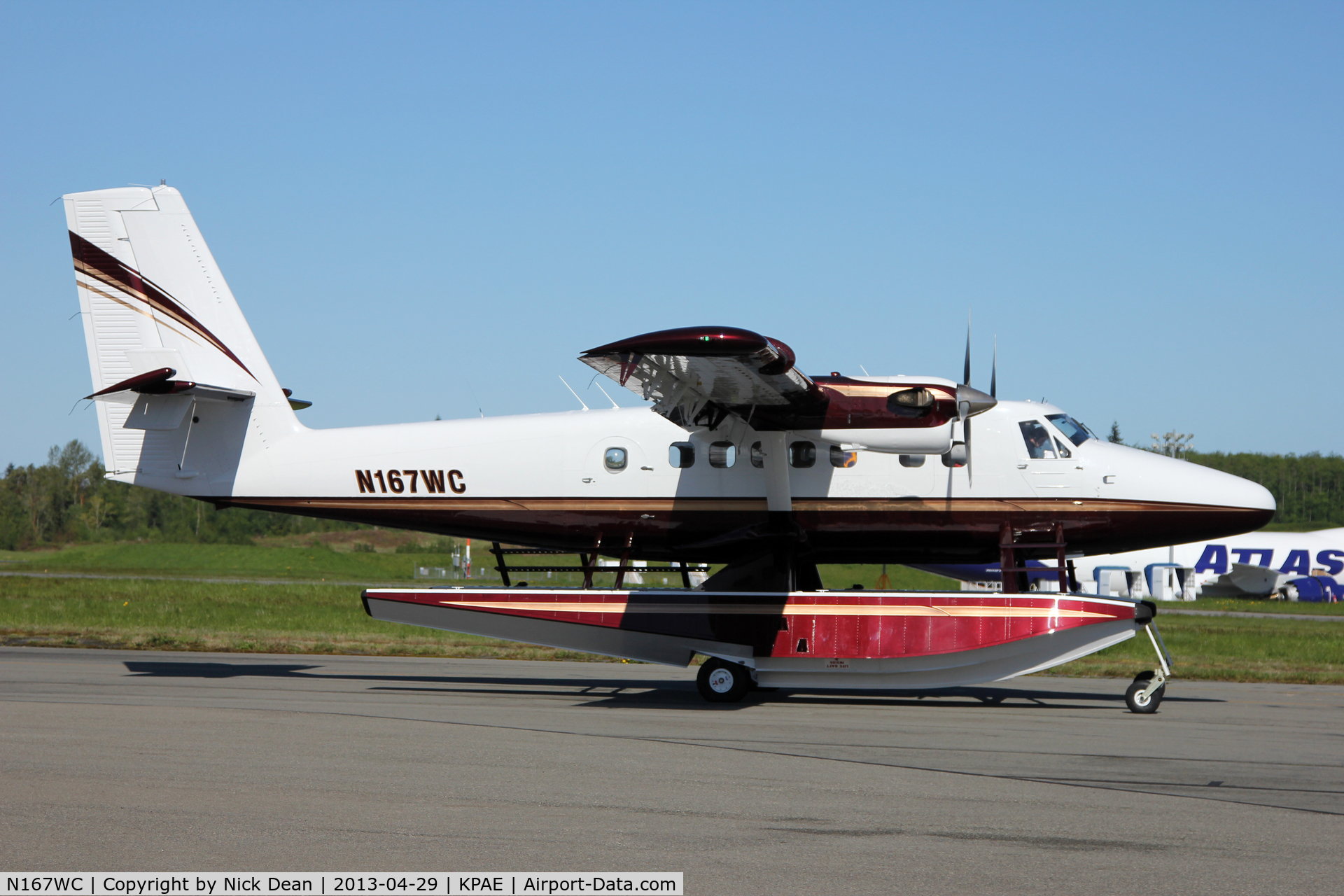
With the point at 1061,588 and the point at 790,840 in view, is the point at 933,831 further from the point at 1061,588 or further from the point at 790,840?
the point at 1061,588

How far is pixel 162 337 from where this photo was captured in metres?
13.8

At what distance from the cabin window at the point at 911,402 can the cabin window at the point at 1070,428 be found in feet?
7.53

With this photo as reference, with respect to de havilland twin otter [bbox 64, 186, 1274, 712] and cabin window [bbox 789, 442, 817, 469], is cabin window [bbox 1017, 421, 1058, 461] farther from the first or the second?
cabin window [bbox 789, 442, 817, 469]

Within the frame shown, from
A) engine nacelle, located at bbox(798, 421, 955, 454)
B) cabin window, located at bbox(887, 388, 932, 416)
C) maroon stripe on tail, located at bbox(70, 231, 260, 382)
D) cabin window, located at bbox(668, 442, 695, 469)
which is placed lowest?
cabin window, located at bbox(668, 442, 695, 469)

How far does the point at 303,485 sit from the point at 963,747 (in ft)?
30.1

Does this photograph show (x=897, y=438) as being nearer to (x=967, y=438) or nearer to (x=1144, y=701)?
(x=967, y=438)

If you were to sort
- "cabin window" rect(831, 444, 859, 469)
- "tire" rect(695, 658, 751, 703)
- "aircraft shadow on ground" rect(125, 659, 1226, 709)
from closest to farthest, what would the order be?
"tire" rect(695, 658, 751, 703)
"aircraft shadow on ground" rect(125, 659, 1226, 709)
"cabin window" rect(831, 444, 859, 469)

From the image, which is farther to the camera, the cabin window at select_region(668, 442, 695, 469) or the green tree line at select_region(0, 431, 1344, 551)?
the green tree line at select_region(0, 431, 1344, 551)

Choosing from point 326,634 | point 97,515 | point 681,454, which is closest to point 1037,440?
point 681,454

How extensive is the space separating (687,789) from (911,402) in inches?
248

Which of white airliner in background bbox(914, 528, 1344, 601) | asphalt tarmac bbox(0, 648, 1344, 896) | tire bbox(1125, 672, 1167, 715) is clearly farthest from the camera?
white airliner in background bbox(914, 528, 1344, 601)

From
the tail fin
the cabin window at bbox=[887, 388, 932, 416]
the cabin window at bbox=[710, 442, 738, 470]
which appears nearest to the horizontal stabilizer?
the tail fin

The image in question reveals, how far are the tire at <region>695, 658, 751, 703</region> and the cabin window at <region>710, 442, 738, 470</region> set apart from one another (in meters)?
2.50

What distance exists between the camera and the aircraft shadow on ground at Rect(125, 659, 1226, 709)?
12.5 meters
